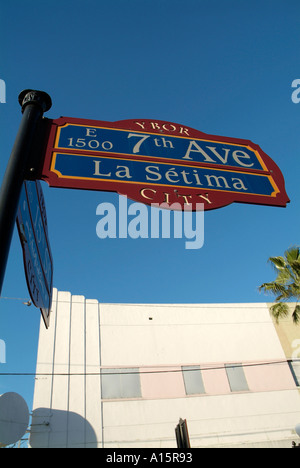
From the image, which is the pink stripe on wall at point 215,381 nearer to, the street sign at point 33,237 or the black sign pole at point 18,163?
the street sign at point 33,237

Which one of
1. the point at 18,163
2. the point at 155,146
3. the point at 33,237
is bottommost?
the point at 33,237

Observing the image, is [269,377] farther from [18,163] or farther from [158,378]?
[18,163]

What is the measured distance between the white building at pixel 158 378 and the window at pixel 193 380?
0.14 ft

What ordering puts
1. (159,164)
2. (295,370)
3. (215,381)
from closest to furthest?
(159,164) → (215,381) → (295,370)

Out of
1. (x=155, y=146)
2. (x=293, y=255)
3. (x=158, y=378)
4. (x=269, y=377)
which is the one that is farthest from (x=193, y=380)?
(x=155, y=146)

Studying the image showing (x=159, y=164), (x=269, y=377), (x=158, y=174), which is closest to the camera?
(x=158, y=174)

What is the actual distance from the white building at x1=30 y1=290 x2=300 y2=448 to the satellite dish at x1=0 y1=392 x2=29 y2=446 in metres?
1.13

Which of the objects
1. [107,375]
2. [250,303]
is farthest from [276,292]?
[107,375]

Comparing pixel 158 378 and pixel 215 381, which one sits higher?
pixel 158 378

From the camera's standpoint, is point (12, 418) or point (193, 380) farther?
point (193, 380)

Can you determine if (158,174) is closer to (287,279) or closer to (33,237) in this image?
(33,237)

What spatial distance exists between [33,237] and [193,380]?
14019 mm

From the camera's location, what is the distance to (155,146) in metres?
3.02
